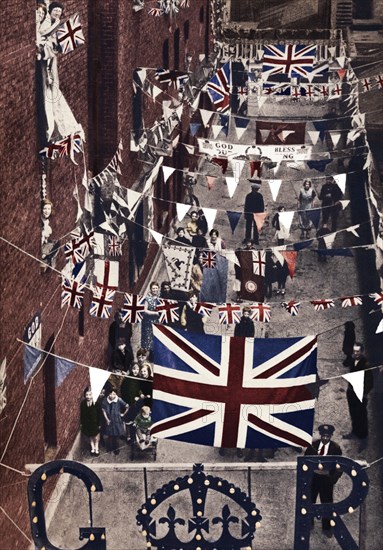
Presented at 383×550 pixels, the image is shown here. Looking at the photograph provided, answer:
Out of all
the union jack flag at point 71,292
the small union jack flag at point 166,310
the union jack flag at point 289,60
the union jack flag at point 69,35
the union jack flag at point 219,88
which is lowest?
the union jack flag at point 71,292

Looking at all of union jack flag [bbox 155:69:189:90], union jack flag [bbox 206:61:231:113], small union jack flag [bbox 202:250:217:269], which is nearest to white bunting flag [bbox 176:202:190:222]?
small union jack flag [bbox 202:250:217:269]

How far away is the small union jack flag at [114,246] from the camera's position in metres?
25.4

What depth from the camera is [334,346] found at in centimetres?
2767

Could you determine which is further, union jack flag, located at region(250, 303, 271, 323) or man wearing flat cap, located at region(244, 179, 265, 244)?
man wearing flat cap, located at region(244, 179, 265, 244)

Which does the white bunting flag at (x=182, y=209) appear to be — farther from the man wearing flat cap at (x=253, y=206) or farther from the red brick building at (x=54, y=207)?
the man wearing flat cap at (x=253, y=206)

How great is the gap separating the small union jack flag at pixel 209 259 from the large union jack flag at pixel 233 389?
10.4 m

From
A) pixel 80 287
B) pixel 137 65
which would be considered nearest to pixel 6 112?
pixel 80 287

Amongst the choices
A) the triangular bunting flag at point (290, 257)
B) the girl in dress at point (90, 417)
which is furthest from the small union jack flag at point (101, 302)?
the triangular bunting flag at point (290, 257)

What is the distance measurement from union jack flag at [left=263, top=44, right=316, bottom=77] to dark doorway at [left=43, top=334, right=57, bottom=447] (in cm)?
2178

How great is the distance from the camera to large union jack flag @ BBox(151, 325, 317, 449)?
16.6 meters

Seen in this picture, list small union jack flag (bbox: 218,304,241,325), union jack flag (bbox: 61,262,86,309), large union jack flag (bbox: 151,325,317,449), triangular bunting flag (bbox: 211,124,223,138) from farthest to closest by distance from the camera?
triangular bunting flag (bbox: 211,124,223,138)
small union jack flag (bbox: 218,304,241,325)
union jack flag (bbox: 61,262,86,309)
large union jack flag (bbox: 151,325,317,449)

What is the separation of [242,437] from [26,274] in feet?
14.1

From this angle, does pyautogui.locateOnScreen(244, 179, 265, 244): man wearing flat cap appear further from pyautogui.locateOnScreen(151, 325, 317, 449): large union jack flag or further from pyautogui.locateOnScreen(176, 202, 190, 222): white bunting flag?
pyautogui.locateOnScreen(151, 325, 317, 449): large union jack flag

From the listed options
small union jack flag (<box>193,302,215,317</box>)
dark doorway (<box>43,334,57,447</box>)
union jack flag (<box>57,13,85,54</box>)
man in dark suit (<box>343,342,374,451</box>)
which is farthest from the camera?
small union jack flag (<box>193,302,215,317</box>)
